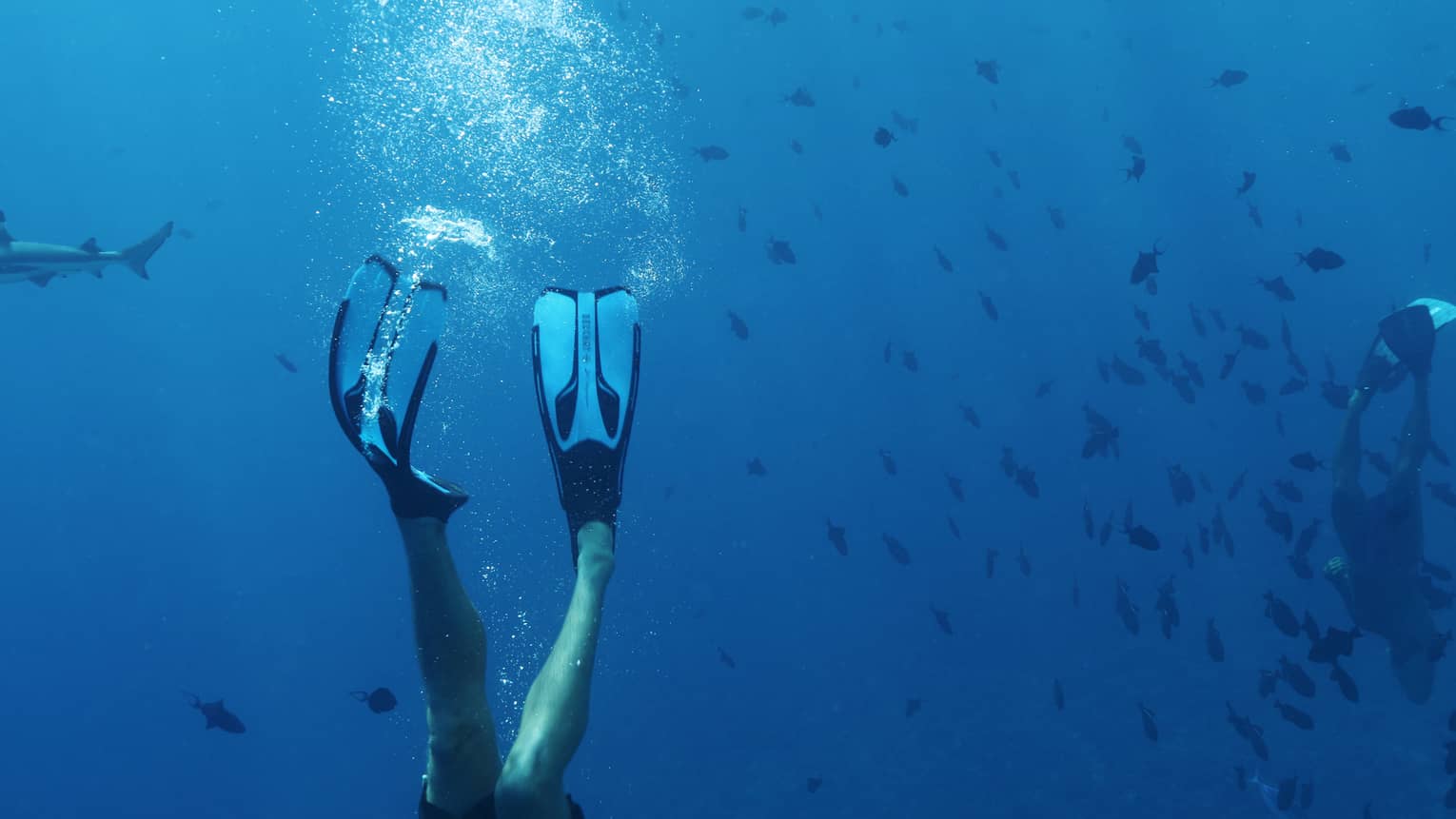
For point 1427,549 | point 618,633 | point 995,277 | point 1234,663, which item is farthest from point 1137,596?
point 995,277

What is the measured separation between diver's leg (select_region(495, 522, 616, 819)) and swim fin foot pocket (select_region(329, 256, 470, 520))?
87 centimetres

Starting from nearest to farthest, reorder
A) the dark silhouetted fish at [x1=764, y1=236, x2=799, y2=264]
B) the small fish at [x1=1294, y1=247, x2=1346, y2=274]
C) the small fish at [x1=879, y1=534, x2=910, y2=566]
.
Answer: the small fish at [x1=1294, y1=247, x2=1346, y2=274] → the small fish at [x1=879, y1=534, x2=910, y2=566] → the dark silhouetted fish at [x1=764, y1=236, x2=799, y2=264]

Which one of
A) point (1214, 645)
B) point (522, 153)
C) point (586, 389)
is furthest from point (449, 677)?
point (522, 153)

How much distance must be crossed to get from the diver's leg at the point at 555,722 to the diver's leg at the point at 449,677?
1.03ft

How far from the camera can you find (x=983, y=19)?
5244cm

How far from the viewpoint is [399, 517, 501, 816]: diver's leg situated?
3475mm

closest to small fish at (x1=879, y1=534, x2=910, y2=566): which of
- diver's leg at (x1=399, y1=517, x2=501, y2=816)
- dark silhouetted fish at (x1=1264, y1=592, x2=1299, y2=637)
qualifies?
dark silhouetted fish at (x1=1264, y1=592, x2=1299, y2=637)

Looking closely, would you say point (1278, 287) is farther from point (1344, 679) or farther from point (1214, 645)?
point (1344, 679)

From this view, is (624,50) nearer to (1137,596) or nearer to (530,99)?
(530,99)

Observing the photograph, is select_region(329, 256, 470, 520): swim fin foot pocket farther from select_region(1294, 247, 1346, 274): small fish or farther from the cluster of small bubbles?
the cluster of small bubbles

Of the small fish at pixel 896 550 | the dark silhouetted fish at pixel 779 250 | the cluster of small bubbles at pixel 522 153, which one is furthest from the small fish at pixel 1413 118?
the cluster of small bubbles at pixel 522 153

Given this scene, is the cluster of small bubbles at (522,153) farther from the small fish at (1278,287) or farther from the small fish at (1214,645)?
the small fish at (1214,645)

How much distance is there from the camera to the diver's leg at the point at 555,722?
9.51 feet

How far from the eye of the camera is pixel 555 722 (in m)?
→ 3.17
